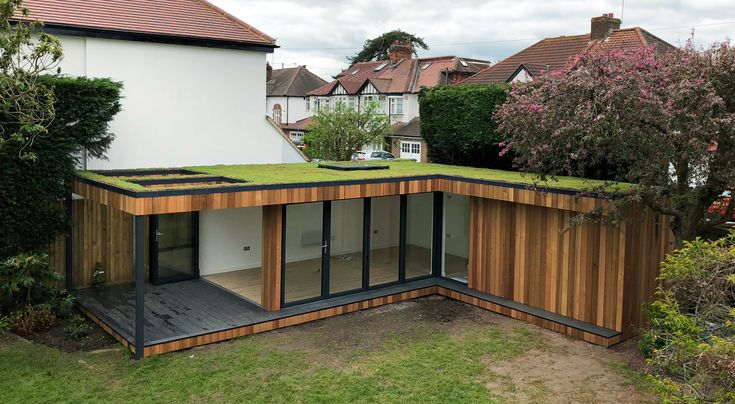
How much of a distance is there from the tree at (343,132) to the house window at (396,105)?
33.6 feet

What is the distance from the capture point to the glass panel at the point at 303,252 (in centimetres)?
1047

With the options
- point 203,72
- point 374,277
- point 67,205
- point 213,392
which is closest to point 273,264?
point 374,277

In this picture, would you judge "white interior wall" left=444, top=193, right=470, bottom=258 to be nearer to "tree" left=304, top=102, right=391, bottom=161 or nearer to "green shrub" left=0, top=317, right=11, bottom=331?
"green shrub" left=0, top=317, right=11, bottom=331

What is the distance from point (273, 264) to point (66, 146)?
3935 millimetres

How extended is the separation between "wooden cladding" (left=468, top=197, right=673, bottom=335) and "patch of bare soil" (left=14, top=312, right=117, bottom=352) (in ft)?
21.0

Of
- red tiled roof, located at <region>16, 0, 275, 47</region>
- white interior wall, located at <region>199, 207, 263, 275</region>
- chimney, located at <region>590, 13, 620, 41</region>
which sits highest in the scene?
chimney, located at <region>590, 13, 620, 41</region>

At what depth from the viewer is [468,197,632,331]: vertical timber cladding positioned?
9500mm

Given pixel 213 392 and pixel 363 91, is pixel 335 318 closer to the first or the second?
pixel 213 392

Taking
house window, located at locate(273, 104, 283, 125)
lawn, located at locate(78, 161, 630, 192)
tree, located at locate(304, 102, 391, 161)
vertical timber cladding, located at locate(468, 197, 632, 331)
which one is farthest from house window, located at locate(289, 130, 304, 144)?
vertical timber cladding, located at locate(468, 197, 632, 331)

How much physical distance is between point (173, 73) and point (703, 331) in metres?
11.1

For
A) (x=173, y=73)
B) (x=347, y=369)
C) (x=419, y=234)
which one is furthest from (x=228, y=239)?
(x=347, y=369)

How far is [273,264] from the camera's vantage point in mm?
10281

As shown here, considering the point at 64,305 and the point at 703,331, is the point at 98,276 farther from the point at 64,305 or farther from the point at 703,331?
the point at 703,331

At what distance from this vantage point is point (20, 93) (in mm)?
9383
